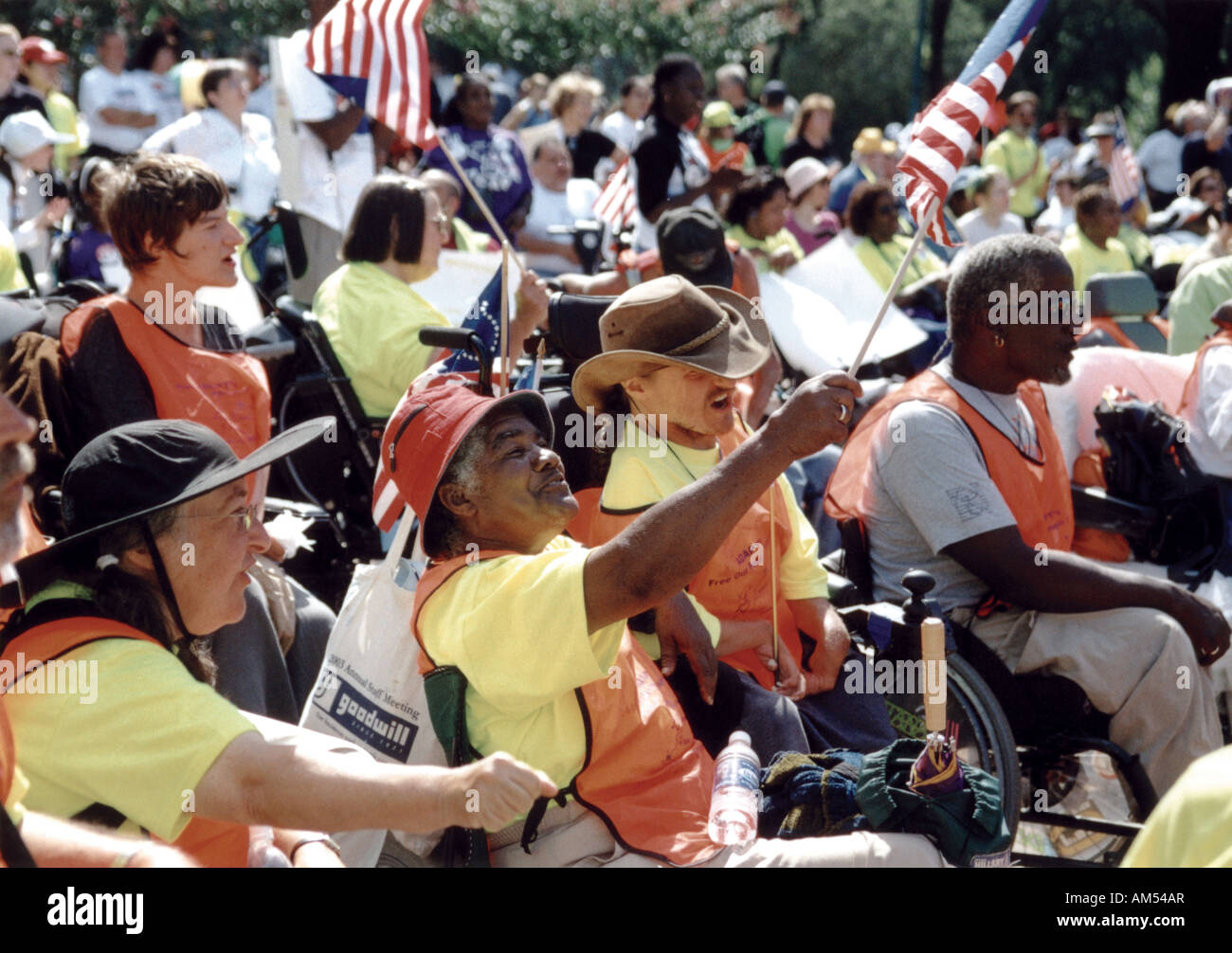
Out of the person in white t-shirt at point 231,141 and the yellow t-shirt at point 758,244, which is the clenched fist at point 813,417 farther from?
the person in white t-shirt at point 231,141

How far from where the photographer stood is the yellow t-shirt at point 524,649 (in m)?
2.61

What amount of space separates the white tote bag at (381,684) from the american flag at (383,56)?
265 cm

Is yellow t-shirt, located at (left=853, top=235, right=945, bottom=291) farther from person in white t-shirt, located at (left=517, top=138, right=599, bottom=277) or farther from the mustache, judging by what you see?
the mustache

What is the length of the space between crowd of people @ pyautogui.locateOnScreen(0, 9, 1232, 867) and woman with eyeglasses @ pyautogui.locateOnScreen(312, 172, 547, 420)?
1 centimetres

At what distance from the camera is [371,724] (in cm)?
297

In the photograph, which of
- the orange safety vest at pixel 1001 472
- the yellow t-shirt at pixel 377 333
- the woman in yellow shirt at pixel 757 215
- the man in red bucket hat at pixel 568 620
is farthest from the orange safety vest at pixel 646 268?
the man in red bucket hat at pixel 568 620

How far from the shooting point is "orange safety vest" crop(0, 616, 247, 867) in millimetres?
2314

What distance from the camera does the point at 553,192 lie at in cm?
1041
